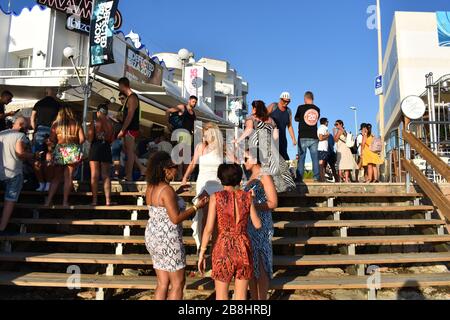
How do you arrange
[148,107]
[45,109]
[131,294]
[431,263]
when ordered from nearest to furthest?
[131,294], [431,263], [45,109], [148,107]

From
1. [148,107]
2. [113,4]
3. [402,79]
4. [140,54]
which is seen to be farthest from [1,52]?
[402,79]

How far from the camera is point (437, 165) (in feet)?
17.4

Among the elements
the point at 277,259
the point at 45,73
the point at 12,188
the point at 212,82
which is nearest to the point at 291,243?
the point at 277,259

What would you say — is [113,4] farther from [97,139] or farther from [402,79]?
[402,79]

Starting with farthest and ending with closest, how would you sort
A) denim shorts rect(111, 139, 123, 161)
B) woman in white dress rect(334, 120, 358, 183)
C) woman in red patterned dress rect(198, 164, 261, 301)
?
1. woman in white dress rect(334, 120, 358, 183)
2. denim shorts rect(111, 139, 123, 161)
3. woman in red patterned dress rect(198, 164, 261, 301)

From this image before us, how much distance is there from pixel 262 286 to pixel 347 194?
3032 millimetres

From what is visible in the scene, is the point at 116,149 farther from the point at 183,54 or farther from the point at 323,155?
the point at 183,54

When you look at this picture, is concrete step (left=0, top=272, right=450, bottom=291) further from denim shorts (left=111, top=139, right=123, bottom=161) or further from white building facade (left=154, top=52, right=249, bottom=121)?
white building facade (left=154, top=52, right=249, bottom=121)

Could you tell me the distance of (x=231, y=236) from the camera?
3047 mm

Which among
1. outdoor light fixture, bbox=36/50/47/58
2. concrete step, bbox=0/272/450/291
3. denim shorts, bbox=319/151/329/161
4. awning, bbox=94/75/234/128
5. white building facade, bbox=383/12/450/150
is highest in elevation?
white building facade, bbox=383/12/450/150

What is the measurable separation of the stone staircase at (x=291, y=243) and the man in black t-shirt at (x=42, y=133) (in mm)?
341

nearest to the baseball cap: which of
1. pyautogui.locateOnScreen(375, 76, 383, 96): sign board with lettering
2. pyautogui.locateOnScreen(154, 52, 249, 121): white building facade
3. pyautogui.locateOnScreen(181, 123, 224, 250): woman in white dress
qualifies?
pyautogui.locateOnScreen(181, 123, 224, 250): woman in white dress

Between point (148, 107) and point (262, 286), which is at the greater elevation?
point (148, 107)

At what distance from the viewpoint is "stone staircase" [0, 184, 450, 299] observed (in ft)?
13.7
